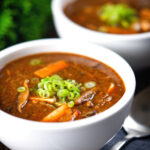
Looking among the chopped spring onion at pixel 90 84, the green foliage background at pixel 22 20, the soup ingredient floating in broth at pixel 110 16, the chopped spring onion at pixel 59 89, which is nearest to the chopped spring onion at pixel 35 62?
the chopped spring onion at pixel 59 89

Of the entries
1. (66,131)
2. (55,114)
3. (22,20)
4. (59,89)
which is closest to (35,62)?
(59,89)

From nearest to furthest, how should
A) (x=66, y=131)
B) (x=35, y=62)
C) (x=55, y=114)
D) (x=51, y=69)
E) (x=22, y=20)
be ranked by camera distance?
(x=66, y=131) → (x=55, y=114) → (x=51, y=69) → (x=35, y=62) → (x=22, y=20)

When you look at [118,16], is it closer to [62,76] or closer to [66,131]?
[62,76]

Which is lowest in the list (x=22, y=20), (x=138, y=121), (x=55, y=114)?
(x=138, y=121)

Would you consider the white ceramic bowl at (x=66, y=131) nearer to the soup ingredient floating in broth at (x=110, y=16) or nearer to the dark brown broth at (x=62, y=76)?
the dark brown broth at (x=62, y=76)

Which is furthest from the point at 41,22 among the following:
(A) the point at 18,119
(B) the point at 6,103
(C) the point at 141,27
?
(A) the point at 18,119
